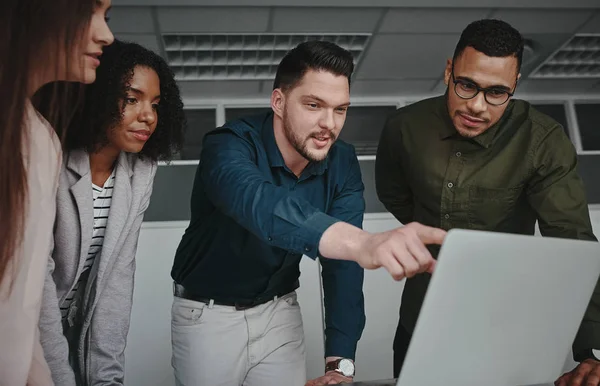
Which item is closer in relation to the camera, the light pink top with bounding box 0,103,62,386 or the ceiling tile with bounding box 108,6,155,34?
the light pink top with bounding box 0,103,62,386

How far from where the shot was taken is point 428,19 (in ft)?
11.1

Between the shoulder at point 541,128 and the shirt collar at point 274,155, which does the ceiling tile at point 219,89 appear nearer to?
the shirt collar at point 274,155

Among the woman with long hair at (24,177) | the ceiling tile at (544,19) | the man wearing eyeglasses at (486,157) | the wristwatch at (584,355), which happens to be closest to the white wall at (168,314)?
the ceiling tile at (544,19)

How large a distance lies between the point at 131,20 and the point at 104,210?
6.44 feet

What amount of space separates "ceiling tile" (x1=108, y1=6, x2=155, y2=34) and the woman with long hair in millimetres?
2224

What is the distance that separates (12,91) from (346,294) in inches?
40.2

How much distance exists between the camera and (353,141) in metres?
4.28

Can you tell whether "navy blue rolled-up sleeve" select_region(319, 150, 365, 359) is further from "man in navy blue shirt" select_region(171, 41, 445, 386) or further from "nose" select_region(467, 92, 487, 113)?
"nose" select_region(467, 92, 487, 113)

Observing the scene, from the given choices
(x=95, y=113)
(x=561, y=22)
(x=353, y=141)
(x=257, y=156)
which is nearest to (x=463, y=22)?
(x=561, y=22)

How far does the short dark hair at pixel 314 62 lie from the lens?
5.20ft

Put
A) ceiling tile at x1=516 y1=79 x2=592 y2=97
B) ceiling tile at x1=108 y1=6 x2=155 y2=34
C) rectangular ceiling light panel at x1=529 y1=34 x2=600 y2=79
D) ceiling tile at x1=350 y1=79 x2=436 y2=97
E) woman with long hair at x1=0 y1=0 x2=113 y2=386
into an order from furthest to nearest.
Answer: ceiling tile at x1=516 y1=79 x2=592 y2=97
ceiling tile at x1=350 y1=79 x2=436 y2=97
rectangular ceiling light panel at x1=529 y1=34 x2=600 y2=79
ceiling tile at x1=108 y1=6 x2=155 y2=34
woman with long hair at x1=0 y1=0 x2=113 y2=386

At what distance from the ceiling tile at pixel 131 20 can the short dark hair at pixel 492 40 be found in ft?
6.60

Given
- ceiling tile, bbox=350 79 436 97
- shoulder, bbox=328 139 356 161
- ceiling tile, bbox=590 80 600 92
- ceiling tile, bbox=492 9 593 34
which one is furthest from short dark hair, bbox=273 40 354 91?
ceiling tile, bbox=590 80 600 92

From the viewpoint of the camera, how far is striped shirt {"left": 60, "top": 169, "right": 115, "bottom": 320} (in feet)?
5.09
